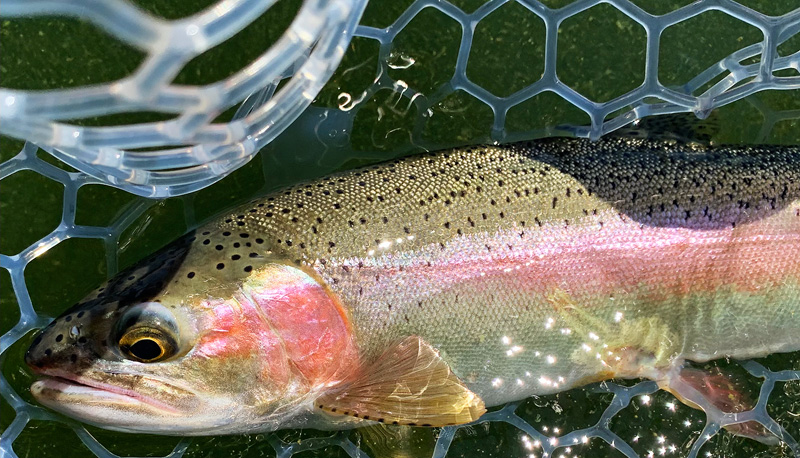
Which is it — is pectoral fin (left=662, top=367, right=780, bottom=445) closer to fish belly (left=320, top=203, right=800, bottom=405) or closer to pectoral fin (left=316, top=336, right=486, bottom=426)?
fish belly (left=320, top=203, right=800, bottom=405)

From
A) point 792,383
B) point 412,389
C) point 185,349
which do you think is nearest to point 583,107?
point 412,389

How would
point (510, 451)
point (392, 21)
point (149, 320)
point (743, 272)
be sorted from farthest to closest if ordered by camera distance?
point (392, 21) < point (510, 451) < point (743, 272) < point (149, 320)

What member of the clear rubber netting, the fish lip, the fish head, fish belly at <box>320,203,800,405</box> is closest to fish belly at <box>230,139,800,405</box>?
fish belly at <box>320,203,800,405</box>

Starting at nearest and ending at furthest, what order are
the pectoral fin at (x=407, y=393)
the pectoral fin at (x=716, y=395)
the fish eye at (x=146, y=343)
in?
1. the fish eye at (x=146, y=343)
2. the pectoral fin at (x=407, y=393)
3. the pectoral fin at (x=716, y=395)

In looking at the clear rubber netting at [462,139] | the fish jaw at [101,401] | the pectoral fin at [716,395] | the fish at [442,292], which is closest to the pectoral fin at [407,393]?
the fish at [442,292]

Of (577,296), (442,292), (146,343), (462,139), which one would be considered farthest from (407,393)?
(462,139)

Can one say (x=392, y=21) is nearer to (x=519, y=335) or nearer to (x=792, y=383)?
(x=519, y=335)

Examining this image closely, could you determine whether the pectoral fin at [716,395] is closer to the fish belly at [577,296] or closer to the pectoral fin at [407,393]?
the fish belly at [577,296]

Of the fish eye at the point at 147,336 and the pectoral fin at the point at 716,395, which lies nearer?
the fish eye at the point at 147,336
